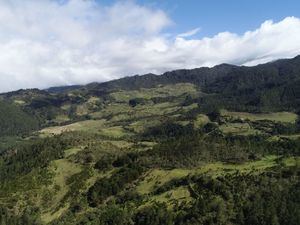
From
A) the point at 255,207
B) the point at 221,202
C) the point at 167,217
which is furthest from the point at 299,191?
the point at 167,217

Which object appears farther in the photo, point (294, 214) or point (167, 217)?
point (167, 217)

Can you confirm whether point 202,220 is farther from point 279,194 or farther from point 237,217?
point 279,194

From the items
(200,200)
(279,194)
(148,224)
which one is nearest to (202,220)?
(200,200)

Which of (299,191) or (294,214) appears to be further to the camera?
(299,191)

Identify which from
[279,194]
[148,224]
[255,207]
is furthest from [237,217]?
[148,224]

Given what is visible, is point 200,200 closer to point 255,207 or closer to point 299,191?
point 255,207

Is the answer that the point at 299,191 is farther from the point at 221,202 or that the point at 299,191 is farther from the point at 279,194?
the point at 221,202

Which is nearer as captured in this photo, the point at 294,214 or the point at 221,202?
the point at 294,214
